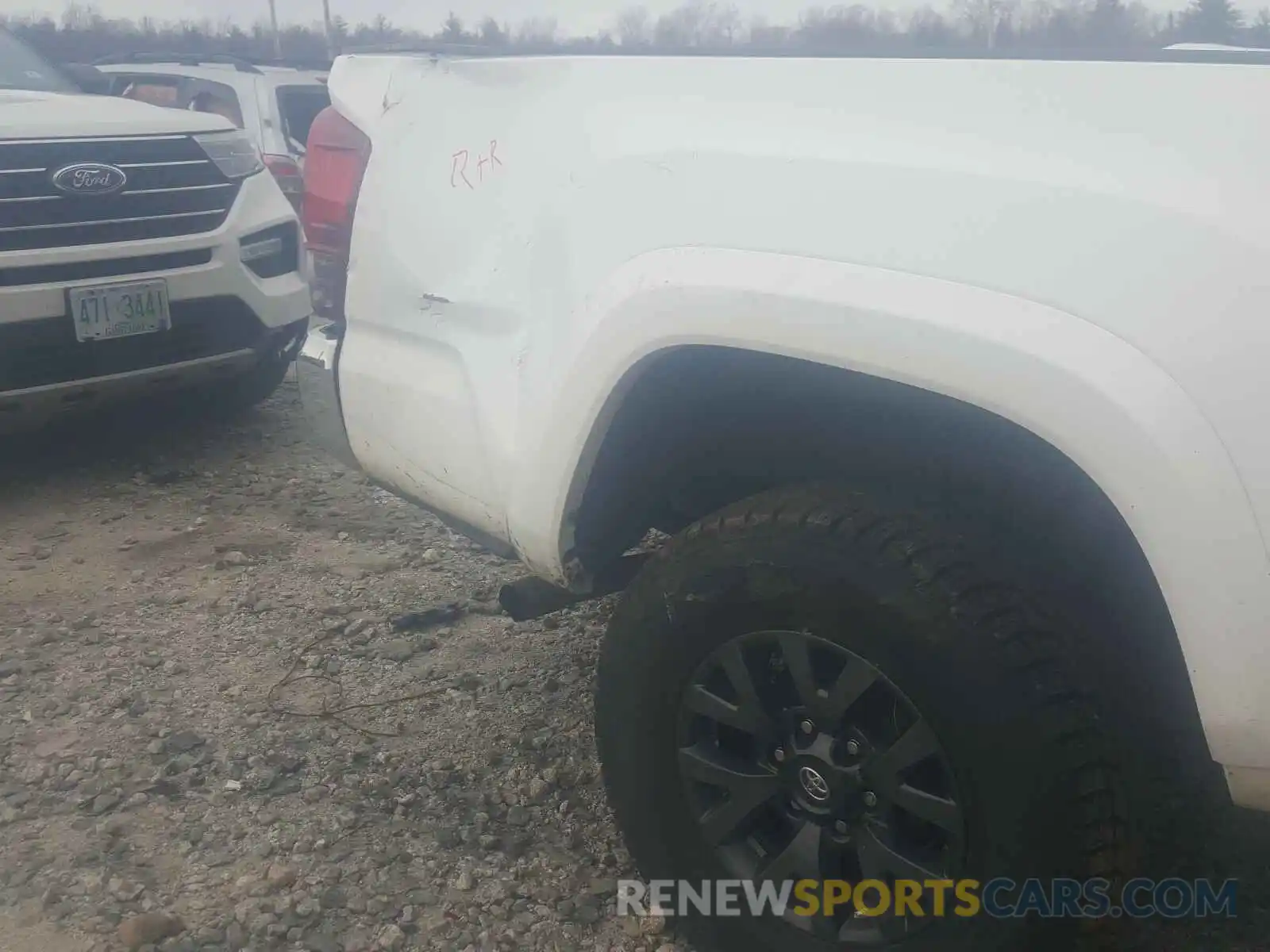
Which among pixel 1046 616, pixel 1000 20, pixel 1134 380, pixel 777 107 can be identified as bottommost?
pixel 1046 616

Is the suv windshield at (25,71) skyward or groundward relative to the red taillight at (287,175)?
skyward

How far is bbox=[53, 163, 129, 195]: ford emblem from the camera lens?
3.79m

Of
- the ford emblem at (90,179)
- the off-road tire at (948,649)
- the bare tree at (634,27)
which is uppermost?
the bare tree at (634,27)

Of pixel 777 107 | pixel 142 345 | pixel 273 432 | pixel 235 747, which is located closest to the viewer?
pixel 777 107

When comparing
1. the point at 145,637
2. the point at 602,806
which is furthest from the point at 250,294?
the point at 602,806

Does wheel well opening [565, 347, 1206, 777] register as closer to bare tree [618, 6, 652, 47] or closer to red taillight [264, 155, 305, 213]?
bare tree [618, 6, 652, 47]

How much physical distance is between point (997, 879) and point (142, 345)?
352cm

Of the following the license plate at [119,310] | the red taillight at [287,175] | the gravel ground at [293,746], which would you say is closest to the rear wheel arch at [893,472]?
the gravel ground at [293,746]

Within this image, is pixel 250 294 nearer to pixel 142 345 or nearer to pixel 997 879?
pixel 142 345

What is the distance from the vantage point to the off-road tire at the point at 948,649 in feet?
4.82

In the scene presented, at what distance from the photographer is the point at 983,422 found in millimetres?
1574

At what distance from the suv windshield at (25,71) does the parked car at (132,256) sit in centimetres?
7

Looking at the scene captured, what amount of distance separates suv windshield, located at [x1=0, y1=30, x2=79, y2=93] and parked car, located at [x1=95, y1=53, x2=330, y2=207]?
1.30 m

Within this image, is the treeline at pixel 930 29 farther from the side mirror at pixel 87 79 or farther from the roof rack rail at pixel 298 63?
the roof rack rail at pixel 298 63
